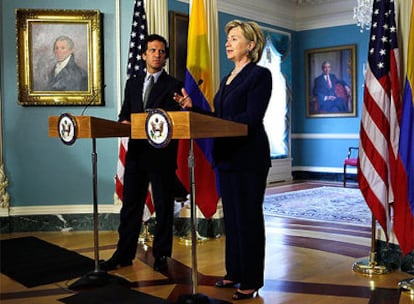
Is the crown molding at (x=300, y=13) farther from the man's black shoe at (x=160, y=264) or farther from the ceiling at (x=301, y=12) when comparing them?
the man's black shoe at (x=160, y=264)

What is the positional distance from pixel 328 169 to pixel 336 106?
1176 mm

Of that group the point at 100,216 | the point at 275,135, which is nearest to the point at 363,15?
the point at 275,135

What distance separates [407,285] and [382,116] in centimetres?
110

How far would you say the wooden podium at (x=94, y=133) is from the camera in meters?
2.96

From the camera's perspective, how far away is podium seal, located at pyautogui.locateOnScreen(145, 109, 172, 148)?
7.66ft

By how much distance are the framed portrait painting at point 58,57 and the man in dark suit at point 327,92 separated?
551 cm

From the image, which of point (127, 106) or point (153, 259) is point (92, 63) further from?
point (153, 259)

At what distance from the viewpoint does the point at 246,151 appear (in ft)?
9.18

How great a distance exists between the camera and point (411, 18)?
3252 millimetres

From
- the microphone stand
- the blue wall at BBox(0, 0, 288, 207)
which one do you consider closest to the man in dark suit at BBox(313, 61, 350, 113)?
the blue wall at BBox(0, 0, 288, 207)

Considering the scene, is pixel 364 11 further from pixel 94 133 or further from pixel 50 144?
pixel 94 133

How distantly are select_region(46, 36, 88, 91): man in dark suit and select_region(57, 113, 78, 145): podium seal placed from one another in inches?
82.4

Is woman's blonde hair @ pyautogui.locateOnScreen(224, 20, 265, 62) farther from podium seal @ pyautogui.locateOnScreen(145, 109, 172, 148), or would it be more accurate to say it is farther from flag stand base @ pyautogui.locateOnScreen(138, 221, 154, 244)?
flag stand base @ pyautogui.locateOnScreen(138, 221, 154, 244)

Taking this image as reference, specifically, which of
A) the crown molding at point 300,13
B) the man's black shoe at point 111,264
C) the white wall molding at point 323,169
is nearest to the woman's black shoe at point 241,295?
the man's black shoe at point 111,264
